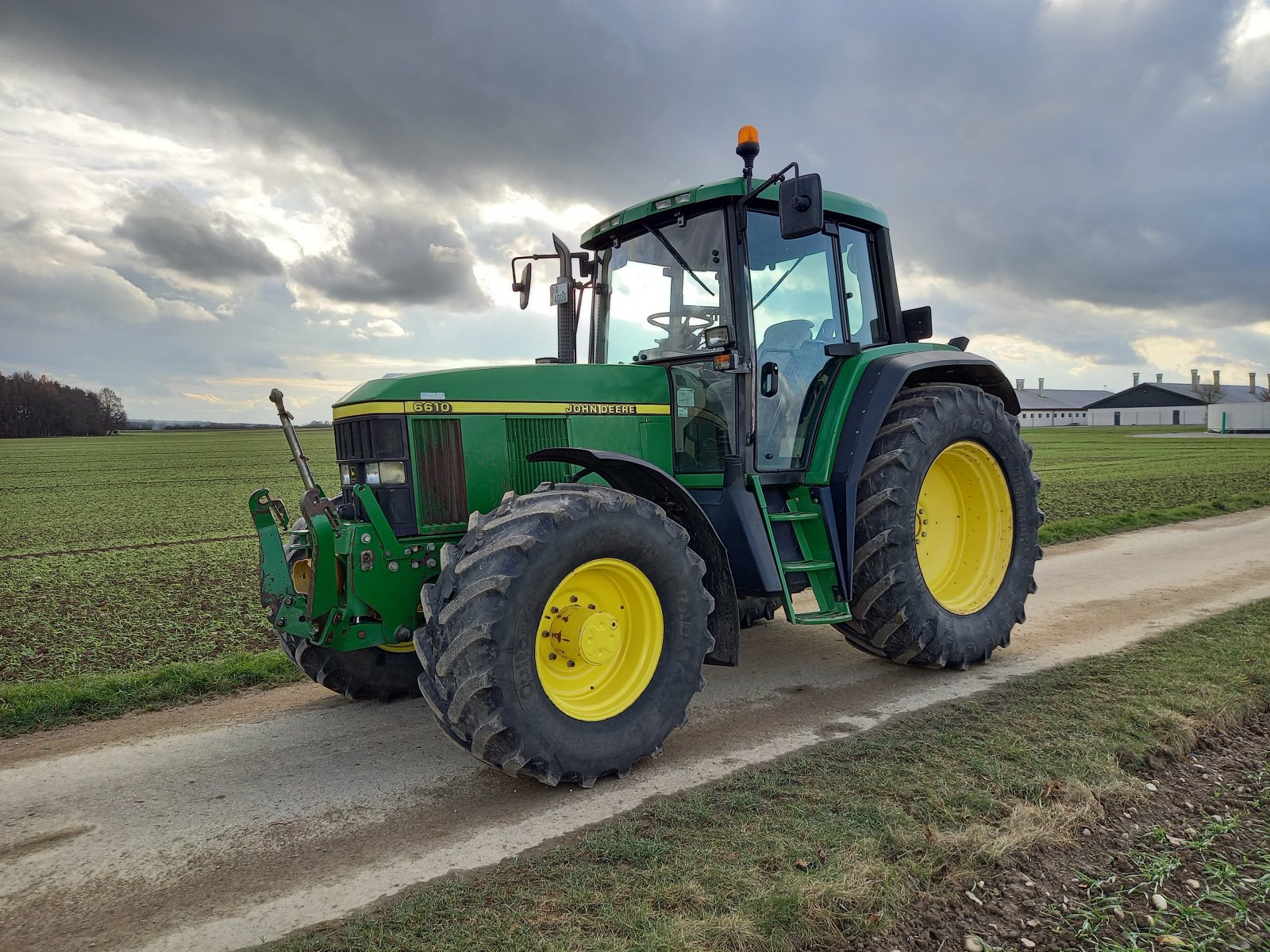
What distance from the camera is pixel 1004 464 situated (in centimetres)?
585

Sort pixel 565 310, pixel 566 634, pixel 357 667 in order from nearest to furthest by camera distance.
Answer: pixel 566 634 → pixel 357 667 → pixel 565 310

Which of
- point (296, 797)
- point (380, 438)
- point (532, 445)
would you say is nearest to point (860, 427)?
point (532, 445)

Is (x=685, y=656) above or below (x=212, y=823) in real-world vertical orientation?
above

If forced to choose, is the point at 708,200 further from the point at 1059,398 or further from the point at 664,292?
the point at 1059,398

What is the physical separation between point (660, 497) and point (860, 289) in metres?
2.33

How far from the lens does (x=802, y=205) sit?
427 cm

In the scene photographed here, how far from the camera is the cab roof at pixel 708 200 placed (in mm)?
4836

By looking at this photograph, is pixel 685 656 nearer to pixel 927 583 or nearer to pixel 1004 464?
pixel 927 583

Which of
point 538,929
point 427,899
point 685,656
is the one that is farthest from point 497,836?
point 685,656

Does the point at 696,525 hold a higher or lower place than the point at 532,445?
lower

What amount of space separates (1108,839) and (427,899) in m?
2.45

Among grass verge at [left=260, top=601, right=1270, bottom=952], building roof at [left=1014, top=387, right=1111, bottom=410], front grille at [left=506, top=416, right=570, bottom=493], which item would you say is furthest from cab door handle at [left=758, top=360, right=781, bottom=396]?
building roof at [left=1014, top=387, right=1111, bottom=410]

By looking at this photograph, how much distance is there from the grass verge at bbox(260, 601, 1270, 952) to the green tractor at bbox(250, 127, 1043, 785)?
0.61m

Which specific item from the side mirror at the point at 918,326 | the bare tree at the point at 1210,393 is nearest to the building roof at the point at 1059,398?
the bare tree at the point at 1210,393
